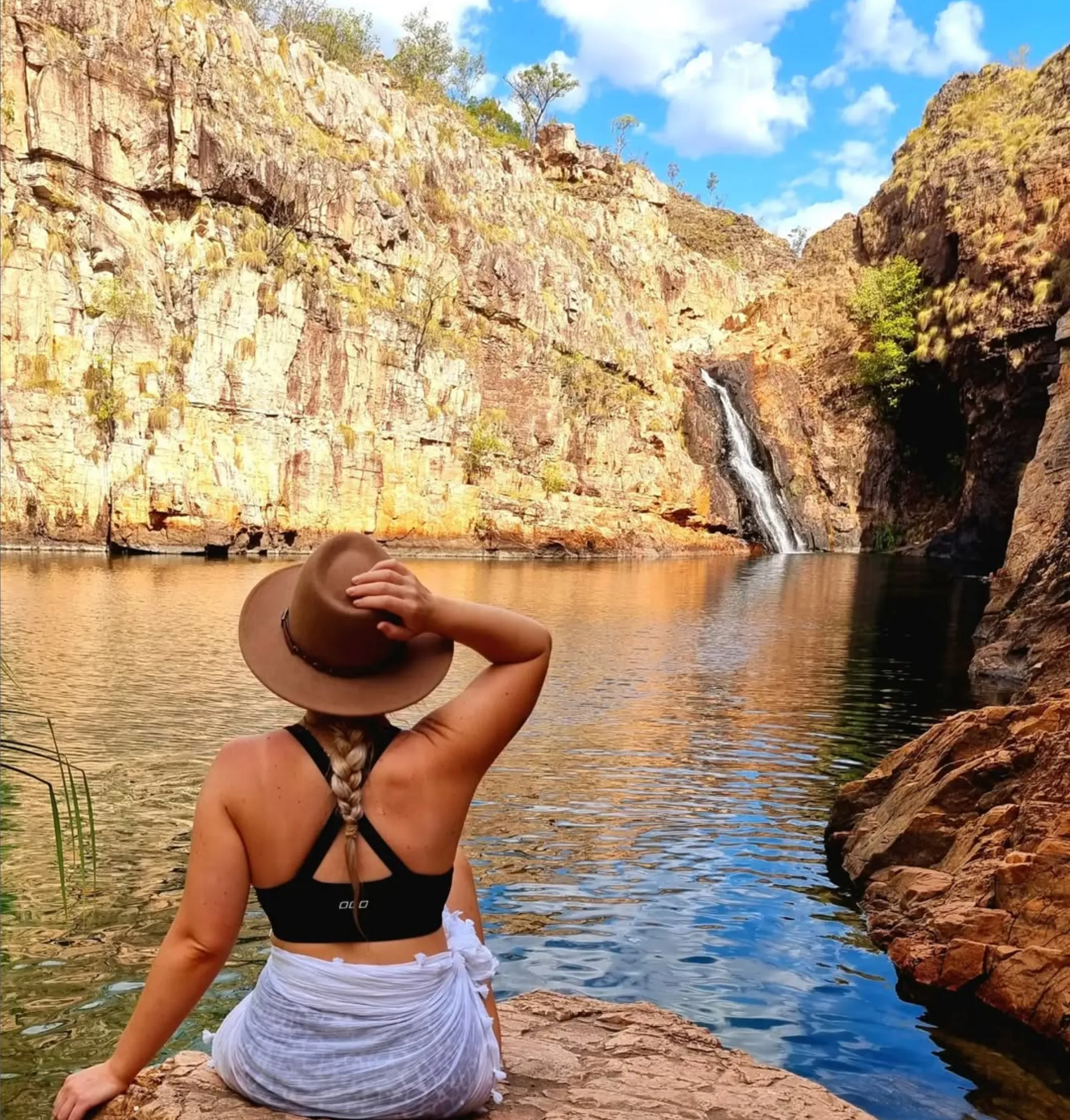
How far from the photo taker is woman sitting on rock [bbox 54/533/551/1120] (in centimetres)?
→ 288

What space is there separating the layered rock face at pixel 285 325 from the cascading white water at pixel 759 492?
2.38m

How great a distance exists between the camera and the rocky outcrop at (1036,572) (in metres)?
19.3

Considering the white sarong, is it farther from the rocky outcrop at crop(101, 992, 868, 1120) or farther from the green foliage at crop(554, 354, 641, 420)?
the green foliage at crop(554, 354, 641, 420)

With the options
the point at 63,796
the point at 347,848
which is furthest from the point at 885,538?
the point at 347,848

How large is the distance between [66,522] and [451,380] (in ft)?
86.1

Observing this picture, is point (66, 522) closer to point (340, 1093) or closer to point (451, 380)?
point (451, 380)

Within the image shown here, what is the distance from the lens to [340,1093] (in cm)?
304

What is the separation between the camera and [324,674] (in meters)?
2.91

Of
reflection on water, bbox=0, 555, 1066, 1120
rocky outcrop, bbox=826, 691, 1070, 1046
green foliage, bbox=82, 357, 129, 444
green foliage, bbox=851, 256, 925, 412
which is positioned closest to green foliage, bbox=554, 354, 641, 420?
green foliage, bbox=851, 256, 925, 412

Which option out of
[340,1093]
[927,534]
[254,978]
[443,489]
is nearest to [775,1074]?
[340,1093]

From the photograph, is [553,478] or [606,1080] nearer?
[606,1080]

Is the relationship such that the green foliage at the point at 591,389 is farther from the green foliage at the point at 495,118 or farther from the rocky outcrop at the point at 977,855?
the rocky outcrop at the point at 977,855

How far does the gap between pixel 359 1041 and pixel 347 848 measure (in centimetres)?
58

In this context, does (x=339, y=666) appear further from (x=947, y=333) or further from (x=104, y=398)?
(x=947, y=333)
